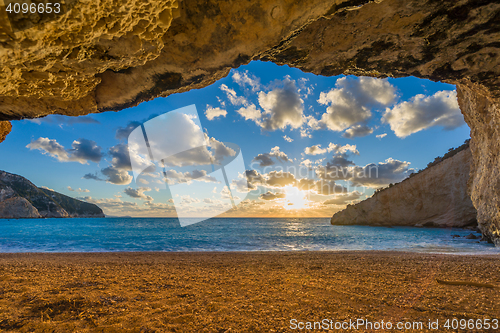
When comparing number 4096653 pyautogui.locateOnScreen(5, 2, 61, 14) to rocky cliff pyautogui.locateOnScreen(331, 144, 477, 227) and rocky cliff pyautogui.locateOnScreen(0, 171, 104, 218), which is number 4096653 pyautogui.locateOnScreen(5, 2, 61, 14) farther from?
rocky cliff pyautogui.locateOnScreen(0, 171, 104, 218)

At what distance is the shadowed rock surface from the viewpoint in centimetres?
250

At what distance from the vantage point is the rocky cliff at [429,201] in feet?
85.1

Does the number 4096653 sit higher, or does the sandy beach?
the number 4096653

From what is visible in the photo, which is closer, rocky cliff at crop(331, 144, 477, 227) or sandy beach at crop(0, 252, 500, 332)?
sandy beach at crop(0, 252, 500, 332)

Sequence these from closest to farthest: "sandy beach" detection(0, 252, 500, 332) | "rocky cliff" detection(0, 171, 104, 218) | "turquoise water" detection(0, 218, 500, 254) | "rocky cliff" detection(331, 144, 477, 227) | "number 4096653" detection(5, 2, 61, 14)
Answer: "number 4096653" detection(5, 2, 61, 14), "sandy beach" detection(0, 252, 500, 332), "turquoise water" detection(0, 218, 500, 254), "rocky cliff" detection(331, 144, 477, 227), "rocky cliff" detection(0, 171, 104, 218)

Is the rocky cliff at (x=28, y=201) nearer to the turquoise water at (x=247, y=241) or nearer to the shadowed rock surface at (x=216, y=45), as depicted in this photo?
the turquoise water at (x=247, y=241)

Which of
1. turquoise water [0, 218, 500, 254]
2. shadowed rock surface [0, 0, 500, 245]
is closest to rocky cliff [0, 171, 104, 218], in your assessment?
turquoise water [0, 218, 500, 254]

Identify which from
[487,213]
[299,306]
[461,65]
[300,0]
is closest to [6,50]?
[300,0]

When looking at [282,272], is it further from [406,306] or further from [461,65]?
[461,65]

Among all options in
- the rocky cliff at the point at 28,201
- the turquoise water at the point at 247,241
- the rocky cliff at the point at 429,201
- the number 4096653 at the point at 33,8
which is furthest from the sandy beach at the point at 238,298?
the rocky cliff at the point at 28,201

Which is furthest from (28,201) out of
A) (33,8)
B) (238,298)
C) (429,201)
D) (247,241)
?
(429,201)

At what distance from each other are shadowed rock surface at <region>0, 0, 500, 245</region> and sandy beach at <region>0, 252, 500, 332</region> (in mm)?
3551

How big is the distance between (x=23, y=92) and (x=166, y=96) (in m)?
2.60

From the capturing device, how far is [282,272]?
15.9ft
